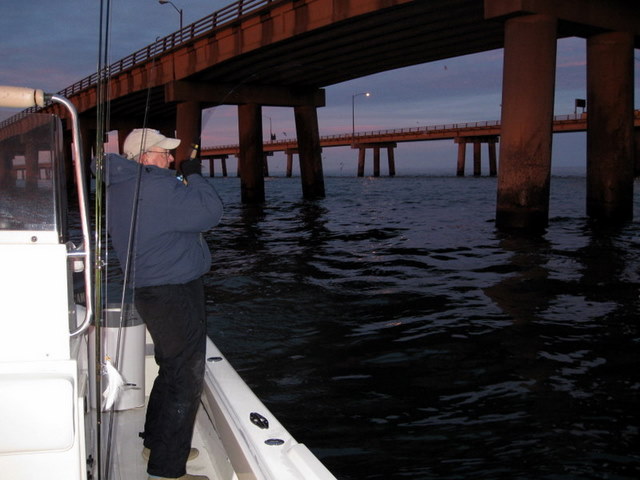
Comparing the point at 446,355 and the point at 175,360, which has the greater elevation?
the point at 175,360

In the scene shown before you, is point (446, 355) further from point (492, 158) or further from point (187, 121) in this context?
point (492, 158)

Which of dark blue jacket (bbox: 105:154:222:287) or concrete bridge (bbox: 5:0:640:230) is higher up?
concrete bridge (bbox: 5:0:640:230)

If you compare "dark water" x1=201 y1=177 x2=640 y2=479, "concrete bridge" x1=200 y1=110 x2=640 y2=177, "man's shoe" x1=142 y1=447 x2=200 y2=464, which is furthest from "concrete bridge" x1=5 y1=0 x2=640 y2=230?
"concrete bridge" x1=200 y1=110 x2=640 y2=177

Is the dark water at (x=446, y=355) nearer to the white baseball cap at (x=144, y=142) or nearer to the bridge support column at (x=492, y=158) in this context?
the white baseball cap at (x=144, y=142)

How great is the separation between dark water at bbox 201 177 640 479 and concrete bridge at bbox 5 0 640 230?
10.4ft

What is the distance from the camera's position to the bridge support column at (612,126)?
20391 mm

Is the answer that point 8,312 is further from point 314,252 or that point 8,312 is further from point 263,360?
point 314,252

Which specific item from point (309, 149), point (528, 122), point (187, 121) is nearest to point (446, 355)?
point (528, 122)

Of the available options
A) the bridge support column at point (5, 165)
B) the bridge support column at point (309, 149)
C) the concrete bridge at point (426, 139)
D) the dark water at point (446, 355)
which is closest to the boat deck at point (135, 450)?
the dark water at point (446, 355)

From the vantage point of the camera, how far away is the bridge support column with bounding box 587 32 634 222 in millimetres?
20391

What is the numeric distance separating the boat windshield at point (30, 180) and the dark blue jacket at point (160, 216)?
23.9 inches

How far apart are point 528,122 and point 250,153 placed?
19.8 metres

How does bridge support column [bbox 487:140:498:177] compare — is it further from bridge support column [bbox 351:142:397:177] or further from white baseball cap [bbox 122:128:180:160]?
white baseball cap [bbox 122:128:180:160]

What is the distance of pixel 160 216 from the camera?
3082 millimetres
